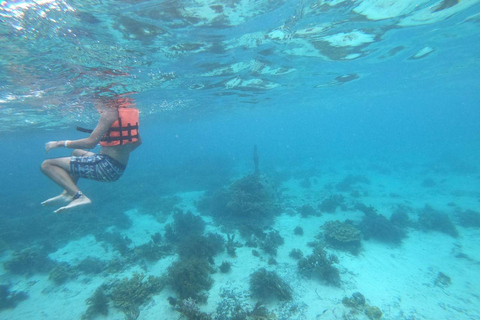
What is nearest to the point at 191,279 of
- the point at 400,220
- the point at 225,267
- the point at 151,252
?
the point at 225,267

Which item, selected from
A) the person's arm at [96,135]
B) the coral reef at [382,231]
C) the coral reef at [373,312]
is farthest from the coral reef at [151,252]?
the coral reef at [382,231]

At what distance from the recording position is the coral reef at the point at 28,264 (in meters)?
10.3

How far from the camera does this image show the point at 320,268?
27.7 ft

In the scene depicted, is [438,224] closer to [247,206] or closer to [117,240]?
[247,206]

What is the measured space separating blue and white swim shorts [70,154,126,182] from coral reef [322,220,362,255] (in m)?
10.6

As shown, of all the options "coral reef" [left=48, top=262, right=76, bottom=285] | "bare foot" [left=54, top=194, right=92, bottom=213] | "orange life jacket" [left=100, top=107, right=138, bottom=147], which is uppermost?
"orange life jacket" [left=100, top=107, right=138, bottom=147]

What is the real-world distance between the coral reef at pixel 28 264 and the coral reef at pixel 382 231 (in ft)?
55.7

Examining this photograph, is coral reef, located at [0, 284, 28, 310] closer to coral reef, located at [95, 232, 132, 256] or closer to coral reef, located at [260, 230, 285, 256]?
coral reef, located at [95, 232, 132, 256]

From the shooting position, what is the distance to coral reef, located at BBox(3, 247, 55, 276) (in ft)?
33.9

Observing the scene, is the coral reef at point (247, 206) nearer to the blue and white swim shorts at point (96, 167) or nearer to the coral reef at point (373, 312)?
the coral reef at point (373, 312)

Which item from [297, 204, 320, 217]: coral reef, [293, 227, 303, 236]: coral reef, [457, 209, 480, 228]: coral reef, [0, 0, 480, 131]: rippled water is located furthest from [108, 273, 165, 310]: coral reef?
[457, 209, 480, 228]: coral reef

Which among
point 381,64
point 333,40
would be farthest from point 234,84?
point 381,64

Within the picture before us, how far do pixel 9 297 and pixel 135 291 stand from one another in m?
5.94

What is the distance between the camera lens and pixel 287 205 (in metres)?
16.3
